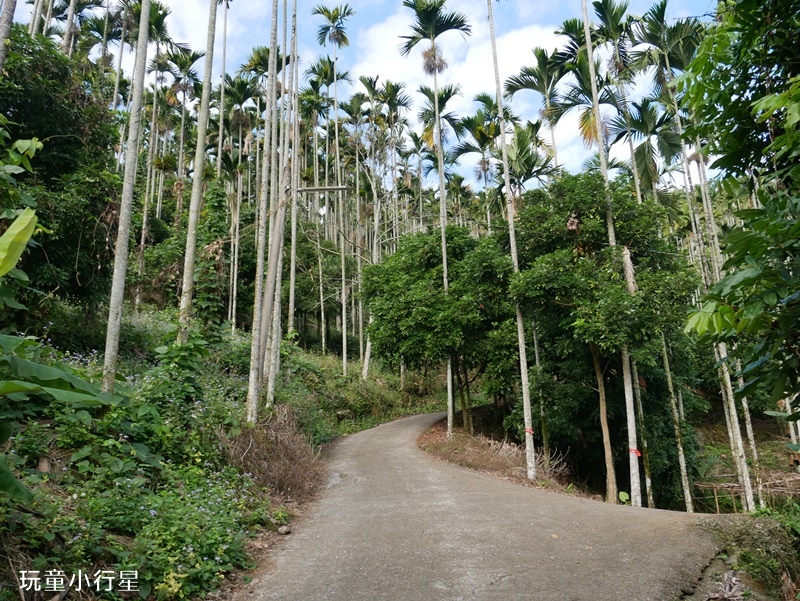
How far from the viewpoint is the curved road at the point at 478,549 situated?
4.60 m

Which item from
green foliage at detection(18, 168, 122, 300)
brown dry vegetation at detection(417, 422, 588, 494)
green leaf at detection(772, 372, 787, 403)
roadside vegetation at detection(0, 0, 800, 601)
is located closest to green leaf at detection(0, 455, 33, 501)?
roadside vegetation at detection(0, 0, 800, 601)

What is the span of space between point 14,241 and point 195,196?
23.1 ft

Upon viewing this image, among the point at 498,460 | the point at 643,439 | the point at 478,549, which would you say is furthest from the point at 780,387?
the point at 643,439

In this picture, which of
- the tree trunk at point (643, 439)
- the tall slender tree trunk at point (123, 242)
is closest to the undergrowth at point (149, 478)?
the tall slender tree trunk at point (123, 242)

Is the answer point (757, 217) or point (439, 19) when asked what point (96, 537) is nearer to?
point (757, 217)

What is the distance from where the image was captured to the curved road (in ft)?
15.1

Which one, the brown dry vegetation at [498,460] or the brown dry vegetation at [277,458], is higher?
the brown dry vegetation at [277,458]

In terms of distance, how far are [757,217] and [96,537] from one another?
5198 mm

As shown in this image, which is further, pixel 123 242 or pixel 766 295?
pixel 123 242

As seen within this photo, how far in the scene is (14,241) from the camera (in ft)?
5.60

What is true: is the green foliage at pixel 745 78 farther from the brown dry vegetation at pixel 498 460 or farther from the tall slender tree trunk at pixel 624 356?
the brown dry vegetation at pixel 498 460

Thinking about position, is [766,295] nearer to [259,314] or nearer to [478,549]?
[478,549]

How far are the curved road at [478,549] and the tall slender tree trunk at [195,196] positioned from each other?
12.4 ft

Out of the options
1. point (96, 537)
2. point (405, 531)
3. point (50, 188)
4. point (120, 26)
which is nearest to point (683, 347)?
point (405, 531)
